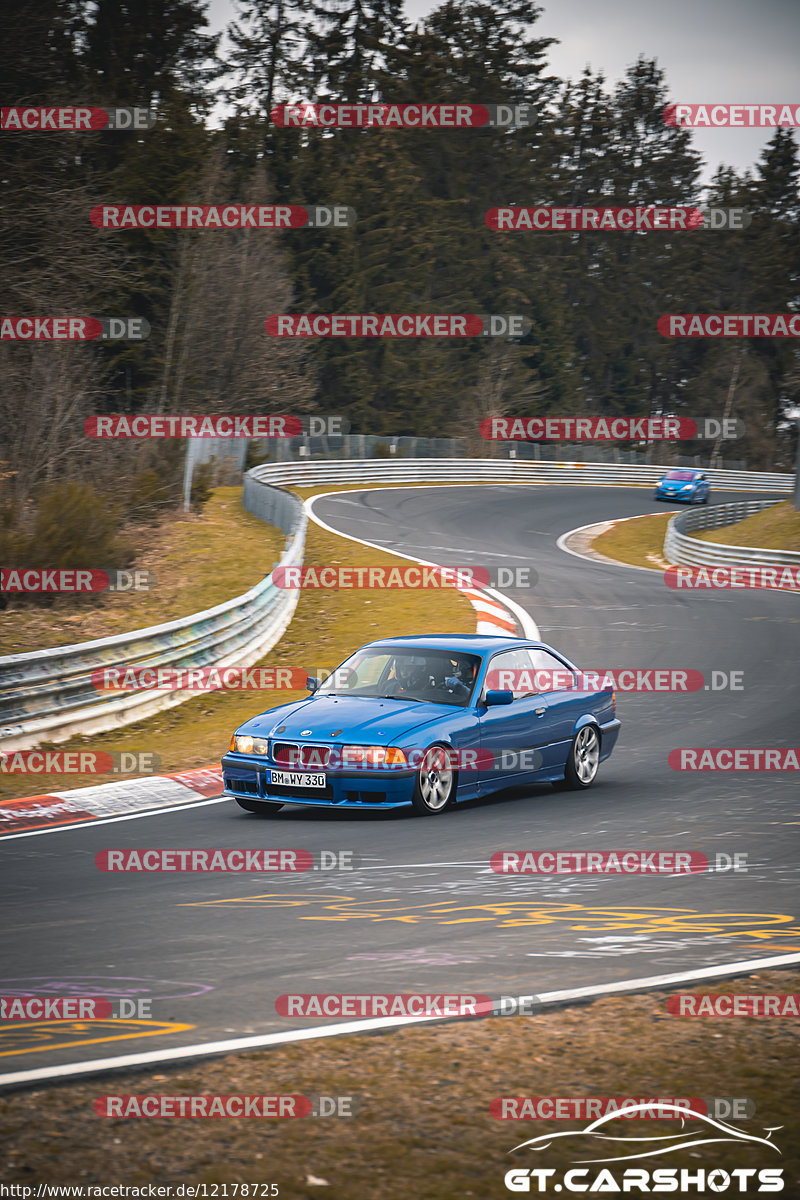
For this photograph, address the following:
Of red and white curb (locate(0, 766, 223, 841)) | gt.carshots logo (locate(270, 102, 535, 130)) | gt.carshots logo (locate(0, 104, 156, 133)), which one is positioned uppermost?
gt.carshots logo (locate(270, 102, 535, 130))

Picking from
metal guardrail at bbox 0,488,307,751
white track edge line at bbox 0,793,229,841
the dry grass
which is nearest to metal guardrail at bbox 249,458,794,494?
metal guardrail at bbox 0,488,307,751

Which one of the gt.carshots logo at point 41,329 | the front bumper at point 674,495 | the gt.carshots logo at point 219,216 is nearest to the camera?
the gt.carshots logo at point 41,329

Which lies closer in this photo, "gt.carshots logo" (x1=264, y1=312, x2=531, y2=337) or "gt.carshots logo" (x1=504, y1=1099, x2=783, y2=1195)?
"gt.carshots logo" (x1=504, y1=1099, x2=783, y2=1195)

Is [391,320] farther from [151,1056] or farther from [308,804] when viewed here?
[151,1056]

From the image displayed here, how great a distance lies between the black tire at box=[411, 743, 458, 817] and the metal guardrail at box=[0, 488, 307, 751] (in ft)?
15.1

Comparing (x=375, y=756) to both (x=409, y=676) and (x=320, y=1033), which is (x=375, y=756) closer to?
(x=409, y=676)

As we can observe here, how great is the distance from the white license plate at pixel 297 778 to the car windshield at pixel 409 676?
1116 mm

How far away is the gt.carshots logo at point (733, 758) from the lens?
12.2 metres

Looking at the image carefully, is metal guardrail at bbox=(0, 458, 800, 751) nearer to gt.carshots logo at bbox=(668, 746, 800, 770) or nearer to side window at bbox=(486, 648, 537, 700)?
side window at bbox=(486, 648, 537, 700)

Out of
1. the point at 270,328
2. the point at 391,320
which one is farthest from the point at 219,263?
the point at 391,320

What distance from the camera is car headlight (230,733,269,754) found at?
10203mm

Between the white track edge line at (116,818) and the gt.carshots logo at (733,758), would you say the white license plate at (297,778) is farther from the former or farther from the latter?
the gt.carshots logo at (733,758)

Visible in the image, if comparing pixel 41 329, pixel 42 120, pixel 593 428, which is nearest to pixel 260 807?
pixel 41 329

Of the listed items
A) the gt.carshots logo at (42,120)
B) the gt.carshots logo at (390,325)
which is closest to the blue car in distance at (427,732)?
the gt.carshots logo at (42,120)
